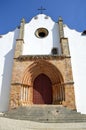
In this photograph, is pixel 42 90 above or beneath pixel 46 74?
beneath

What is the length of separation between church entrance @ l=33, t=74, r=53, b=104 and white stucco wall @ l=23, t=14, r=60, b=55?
2.21m

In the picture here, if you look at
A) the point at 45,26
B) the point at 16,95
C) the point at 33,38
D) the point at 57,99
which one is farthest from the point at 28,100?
the point at 45,26

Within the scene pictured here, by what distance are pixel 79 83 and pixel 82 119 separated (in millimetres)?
3775

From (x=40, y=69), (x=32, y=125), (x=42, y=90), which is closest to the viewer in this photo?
(x=32, y=125)

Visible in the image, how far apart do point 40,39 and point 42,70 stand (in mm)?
2963

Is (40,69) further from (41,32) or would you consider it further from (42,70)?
(41,32)

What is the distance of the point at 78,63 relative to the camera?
12.7 meters

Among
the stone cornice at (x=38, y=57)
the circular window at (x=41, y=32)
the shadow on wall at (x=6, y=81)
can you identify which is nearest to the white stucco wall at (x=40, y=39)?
the circular window at (x=41, y=32)

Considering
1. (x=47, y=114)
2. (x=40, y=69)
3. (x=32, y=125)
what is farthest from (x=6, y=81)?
(x=32, y=125)

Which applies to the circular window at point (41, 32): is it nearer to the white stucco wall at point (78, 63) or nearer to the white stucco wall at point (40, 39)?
the white stucco wall at point (40, 39)

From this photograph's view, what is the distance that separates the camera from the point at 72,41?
13664 mm

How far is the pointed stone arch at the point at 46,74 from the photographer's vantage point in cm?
1146

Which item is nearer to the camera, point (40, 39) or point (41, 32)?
point (40, 39)

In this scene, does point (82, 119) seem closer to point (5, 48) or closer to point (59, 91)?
point (59, 91)
